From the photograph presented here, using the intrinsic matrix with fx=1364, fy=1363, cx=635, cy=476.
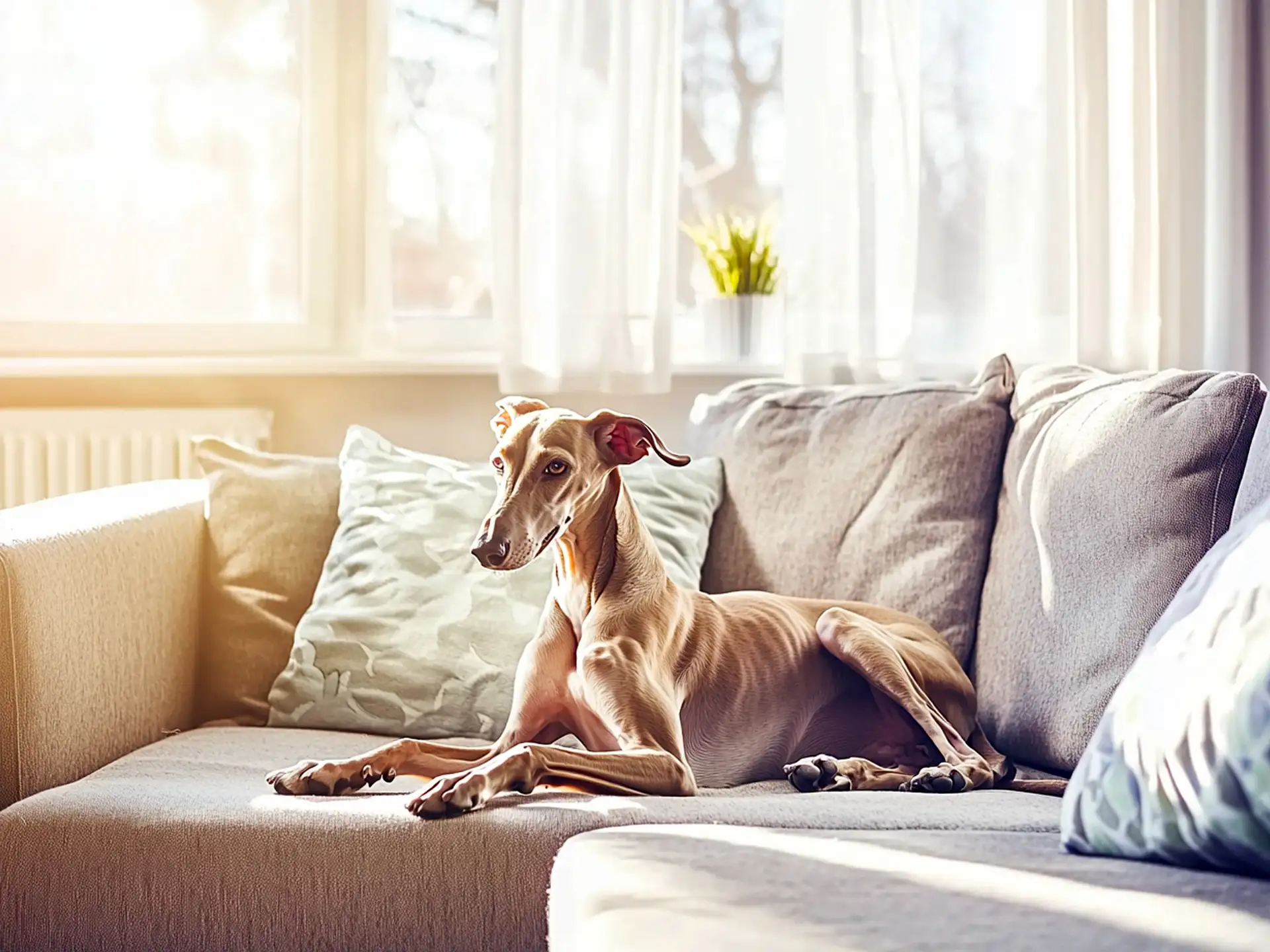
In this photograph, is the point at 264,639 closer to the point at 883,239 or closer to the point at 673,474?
the point at 673,474

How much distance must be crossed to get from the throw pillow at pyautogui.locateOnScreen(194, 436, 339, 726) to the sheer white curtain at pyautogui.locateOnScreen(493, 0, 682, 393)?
0.62 m

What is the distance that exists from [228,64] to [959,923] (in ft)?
8.13

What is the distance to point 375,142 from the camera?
2.76 meters

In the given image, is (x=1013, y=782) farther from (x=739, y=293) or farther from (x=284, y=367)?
(x=284, y=367)

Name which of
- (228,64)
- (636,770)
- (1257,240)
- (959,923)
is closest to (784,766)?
(636,770)

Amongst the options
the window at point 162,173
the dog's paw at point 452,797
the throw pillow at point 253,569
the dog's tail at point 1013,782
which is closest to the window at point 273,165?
the window at point 162,173

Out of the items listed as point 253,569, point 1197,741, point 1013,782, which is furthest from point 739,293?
point 1197,741

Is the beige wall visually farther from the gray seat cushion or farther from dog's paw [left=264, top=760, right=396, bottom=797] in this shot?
the gray seat cushion

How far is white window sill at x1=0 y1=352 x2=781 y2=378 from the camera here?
2738 millimetres

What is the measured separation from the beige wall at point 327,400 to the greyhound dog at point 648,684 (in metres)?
1.19

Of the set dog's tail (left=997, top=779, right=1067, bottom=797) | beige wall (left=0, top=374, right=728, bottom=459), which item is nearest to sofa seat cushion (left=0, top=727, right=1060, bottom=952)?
dog's tail (left=997, top=779, right=1067, bottom=797)

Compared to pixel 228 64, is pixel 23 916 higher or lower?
lower

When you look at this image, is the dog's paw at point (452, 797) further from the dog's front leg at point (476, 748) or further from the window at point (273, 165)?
the window at point (273, 165)

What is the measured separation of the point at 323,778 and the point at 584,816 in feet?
1.01
